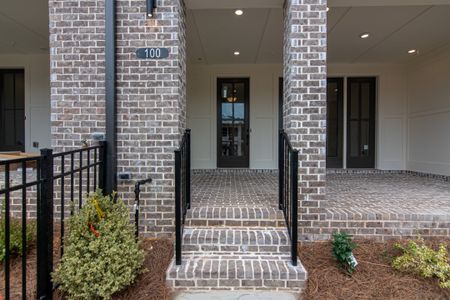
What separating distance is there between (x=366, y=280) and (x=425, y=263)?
0.48 meters

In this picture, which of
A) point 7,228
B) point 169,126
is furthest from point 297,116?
point 7,228

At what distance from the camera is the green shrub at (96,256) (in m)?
2.00

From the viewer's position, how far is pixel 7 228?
1641 mm

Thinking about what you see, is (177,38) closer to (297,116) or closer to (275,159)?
(297,116)

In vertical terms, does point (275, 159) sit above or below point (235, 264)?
above

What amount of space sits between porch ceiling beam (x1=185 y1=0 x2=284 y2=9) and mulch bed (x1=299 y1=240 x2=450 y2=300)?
2.59 meters

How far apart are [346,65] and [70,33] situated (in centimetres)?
527

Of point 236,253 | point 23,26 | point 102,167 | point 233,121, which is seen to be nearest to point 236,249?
point 236,253

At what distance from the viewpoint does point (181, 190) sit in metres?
2.58

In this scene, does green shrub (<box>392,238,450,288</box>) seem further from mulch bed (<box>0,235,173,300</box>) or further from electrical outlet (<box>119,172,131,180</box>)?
electrical outlet (<box>119,172,131,180</box>)

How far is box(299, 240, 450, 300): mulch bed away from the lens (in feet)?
7.29

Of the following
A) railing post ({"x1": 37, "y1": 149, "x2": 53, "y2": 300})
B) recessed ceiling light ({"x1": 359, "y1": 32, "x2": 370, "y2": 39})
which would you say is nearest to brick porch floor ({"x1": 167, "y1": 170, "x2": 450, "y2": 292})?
railing post ({"x1": 37, "y1": 149, "x2": 53, "y2": 300})

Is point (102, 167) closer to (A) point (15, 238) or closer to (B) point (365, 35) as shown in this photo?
(A) point (15, 238)

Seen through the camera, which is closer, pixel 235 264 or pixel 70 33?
pixel 235 264
